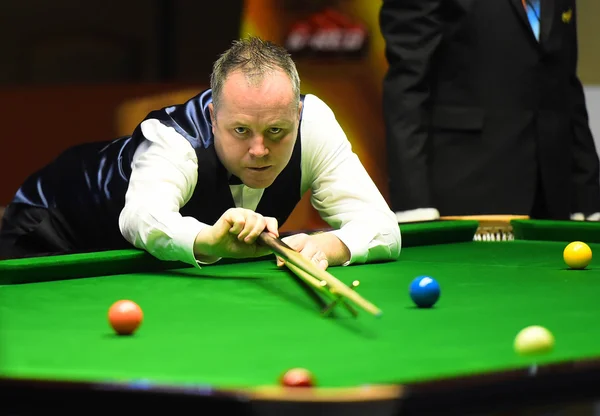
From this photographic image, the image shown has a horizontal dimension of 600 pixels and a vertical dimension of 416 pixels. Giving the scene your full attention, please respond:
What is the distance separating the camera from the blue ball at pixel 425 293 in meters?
2.22

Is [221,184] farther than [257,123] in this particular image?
Yes

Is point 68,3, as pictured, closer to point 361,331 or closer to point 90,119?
point 90,119

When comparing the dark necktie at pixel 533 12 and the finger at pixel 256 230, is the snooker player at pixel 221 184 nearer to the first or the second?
the finger at pixel 256 230

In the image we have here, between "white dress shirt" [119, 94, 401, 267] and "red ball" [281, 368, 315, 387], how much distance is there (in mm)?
1264

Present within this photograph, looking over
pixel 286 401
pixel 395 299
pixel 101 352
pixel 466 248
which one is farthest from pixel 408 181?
pixel 286 401

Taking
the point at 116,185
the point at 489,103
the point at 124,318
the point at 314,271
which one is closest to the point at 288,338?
the point at 124,318

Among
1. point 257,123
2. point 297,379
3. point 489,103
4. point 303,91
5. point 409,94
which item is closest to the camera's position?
point 297,379

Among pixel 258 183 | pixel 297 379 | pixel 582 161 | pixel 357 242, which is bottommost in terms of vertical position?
pixel 582 161

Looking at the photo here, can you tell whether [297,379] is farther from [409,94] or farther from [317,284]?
[409,94]

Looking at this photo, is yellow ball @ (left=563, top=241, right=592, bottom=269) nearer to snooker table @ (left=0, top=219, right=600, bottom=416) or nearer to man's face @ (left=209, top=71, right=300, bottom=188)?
snooker table @ (left=0, top=219, right=600, bottom=416)

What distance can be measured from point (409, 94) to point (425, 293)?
5.99 feet

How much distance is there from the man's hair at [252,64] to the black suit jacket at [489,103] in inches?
40.5

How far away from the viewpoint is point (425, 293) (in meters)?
2.21

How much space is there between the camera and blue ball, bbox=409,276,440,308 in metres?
2.22
